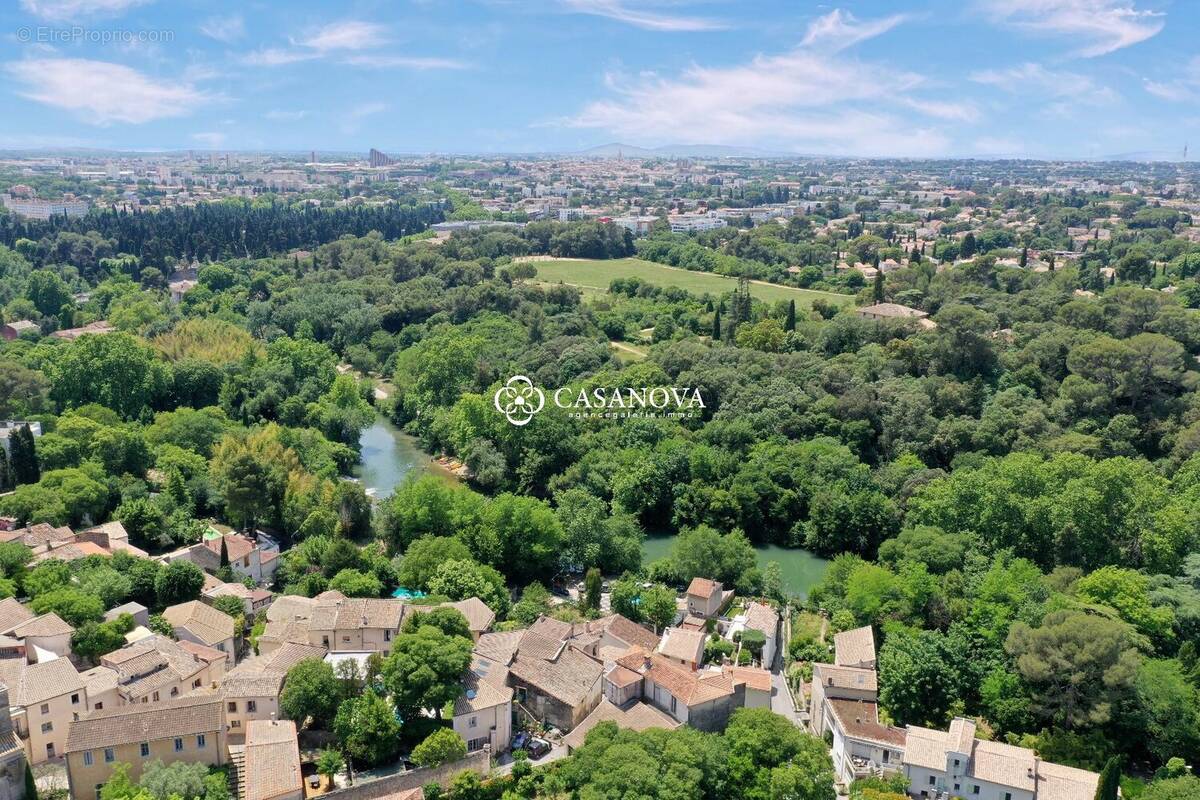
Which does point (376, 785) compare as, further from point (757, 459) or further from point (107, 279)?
point (107, 279)

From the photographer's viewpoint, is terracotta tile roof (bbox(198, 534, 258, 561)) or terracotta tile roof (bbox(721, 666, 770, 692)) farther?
terracotta tile roof (bbox(198, 534, 258, 561))

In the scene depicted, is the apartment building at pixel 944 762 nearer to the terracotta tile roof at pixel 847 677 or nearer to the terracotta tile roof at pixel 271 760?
the terracotta tile roof at pixel 847 677

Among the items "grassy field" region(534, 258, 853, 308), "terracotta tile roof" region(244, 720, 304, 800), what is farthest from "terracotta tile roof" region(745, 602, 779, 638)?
"grassy field" region(534, 258, 853, 308)

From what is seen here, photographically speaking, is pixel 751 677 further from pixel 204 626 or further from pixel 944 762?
pixel 204 626

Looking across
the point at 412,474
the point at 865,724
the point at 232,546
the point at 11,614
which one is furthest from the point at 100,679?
the point at 412,474

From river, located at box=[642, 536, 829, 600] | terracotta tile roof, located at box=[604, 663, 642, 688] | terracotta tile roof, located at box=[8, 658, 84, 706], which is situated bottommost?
river, located at box=[642, 536, 829, 600]

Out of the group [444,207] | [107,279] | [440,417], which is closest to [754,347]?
[440,417]

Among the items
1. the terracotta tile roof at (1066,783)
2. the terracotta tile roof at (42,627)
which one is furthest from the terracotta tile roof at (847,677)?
the terracotta tile roof at (42,627)

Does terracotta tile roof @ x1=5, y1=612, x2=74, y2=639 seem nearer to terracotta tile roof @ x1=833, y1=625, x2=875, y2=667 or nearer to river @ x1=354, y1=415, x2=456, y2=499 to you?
river @ x1=354, y1=415, x2=456, y2=499
